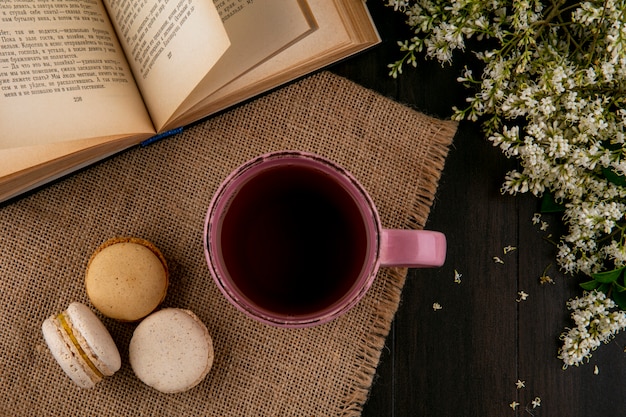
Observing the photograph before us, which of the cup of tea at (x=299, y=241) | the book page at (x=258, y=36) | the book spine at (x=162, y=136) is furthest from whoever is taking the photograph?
the book spine at (x=162, y=136)

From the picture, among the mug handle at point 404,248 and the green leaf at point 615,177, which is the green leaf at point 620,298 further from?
the mug handle at point 404,248

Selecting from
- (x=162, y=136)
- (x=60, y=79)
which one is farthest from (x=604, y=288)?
(x=60, y=79)

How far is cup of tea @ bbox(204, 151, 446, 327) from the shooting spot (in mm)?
645

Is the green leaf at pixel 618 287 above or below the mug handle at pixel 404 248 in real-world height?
below

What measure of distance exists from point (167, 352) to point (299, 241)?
280 mm

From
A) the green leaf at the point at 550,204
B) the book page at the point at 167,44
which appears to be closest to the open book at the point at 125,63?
the book page at the point at 167,44

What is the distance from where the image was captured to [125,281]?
0.83 metres

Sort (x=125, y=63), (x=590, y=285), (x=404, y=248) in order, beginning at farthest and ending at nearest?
(x=590, y=285) → (x=125, y=63) → (x=404, y=248)

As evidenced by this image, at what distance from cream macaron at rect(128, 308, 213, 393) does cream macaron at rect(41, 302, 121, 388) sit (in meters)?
0.04

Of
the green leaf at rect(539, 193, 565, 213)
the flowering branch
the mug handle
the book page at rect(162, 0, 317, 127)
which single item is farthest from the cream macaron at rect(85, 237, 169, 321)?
the green leaf at rect(539, 193, 565, 213)

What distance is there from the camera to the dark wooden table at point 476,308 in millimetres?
949

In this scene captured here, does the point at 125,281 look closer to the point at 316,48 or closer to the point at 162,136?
the point at 162,136

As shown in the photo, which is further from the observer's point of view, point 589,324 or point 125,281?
point 589,324

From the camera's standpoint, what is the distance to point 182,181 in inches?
35.9
